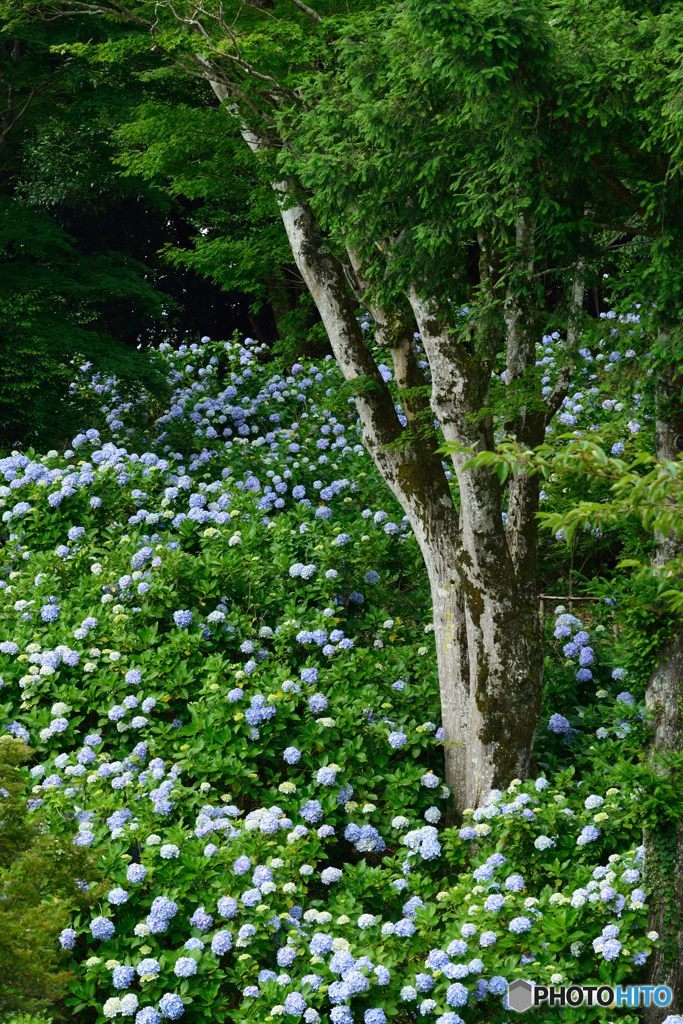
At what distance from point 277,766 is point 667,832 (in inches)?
81.2

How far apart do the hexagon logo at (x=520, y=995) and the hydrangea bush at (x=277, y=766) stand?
1.5 inches

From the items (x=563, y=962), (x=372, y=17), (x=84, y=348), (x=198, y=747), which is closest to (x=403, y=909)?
(x=563, y=962)

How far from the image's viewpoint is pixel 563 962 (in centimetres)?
427

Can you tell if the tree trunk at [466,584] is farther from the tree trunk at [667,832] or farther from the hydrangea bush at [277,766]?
the tree trunk at [667,832]

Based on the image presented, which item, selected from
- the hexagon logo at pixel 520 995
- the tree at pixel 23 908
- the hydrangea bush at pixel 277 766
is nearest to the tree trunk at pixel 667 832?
the hydrangea bush at pixel 277 766

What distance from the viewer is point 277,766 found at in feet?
18.9

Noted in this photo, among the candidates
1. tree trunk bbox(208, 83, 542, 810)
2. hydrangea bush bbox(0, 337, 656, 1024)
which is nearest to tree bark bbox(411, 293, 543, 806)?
tree trunk bbox(208, 83, 542, 810)

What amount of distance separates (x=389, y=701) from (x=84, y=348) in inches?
179

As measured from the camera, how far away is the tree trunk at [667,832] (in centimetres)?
439

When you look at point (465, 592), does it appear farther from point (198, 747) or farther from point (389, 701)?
point (198, 747)

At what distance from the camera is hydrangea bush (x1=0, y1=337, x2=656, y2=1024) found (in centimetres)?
437

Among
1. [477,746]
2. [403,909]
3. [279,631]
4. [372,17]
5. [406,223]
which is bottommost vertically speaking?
[403,909]

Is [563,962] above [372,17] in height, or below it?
below

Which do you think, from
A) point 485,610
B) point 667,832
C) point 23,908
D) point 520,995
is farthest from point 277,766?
point 23,908
